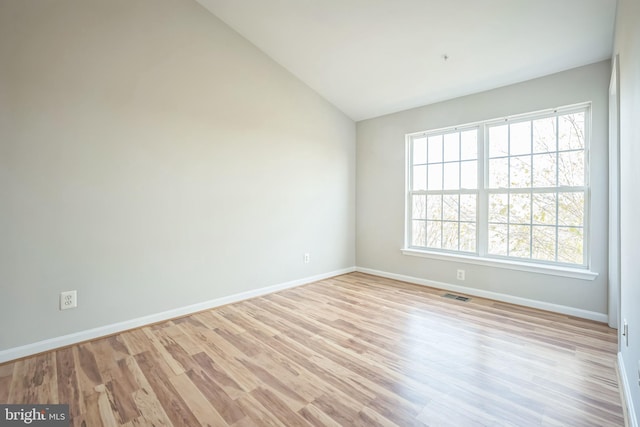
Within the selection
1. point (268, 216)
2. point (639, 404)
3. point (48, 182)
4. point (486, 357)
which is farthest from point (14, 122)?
point (639, 404)

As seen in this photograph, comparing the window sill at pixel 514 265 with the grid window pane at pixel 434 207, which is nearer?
the window sill at pixel 514 265

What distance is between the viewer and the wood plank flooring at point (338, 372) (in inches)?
60.2

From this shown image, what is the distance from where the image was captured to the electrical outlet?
227 centimetres

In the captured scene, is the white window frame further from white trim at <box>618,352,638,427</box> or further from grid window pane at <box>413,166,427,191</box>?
white trim at <box>618,352,638,427</box>

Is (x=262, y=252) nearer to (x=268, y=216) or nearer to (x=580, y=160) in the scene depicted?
(x=268, y=216)

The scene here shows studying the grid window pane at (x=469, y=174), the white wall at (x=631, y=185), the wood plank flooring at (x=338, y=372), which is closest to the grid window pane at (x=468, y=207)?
the grid window pane at (x=469, y=174)

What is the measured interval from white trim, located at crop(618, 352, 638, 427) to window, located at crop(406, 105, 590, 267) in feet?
4.52

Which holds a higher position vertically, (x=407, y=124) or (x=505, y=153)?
(x=407, y=124)

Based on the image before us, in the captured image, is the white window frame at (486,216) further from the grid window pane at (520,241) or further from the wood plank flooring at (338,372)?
the wood plank flooring at (338,372)

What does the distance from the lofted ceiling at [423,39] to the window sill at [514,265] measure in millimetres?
1976

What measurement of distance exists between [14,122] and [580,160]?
15.9ft

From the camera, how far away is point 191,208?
295cm

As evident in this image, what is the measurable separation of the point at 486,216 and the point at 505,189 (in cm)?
37

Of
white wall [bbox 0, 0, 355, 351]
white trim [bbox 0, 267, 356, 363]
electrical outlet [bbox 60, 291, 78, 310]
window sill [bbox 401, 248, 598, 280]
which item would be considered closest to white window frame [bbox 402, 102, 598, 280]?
window sill [bbox 401, 248, 598, 280]
